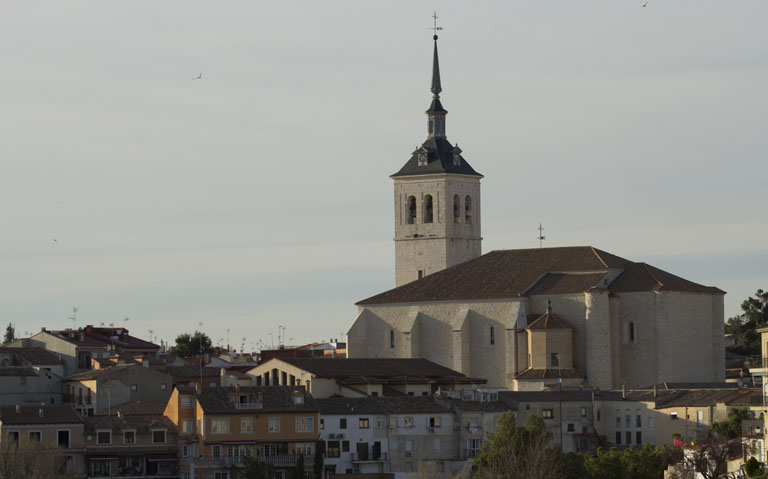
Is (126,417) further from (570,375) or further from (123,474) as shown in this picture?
(570,375)

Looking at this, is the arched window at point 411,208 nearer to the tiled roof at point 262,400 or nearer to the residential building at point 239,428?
the tiled roof at point 262,400

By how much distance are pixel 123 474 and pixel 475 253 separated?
4104 cm

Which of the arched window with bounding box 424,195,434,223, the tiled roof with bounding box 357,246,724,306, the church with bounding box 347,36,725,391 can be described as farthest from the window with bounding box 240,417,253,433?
the arched window with bounding box 424,195,434,223

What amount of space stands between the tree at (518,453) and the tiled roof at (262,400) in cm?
832

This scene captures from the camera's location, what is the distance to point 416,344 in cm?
10725

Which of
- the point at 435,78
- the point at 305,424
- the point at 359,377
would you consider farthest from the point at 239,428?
the point at 435,78

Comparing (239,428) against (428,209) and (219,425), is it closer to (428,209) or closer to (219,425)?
(219,425)


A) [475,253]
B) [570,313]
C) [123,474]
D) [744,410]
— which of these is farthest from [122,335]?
[744,410]

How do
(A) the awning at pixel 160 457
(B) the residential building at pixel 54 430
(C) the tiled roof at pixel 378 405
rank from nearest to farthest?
(B) the residential building at pixel 54 430
(A) the awning at pixel 160 457
(C) the tiled roof at pixel 378 405

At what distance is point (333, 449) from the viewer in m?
87.4

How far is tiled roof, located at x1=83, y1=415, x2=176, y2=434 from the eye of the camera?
277ft

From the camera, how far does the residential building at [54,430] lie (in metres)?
82.2

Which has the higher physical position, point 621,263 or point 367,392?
point 621,263

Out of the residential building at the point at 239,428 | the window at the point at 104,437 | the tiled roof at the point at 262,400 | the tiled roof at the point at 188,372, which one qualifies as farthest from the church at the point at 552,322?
the window at the point at 104,437
